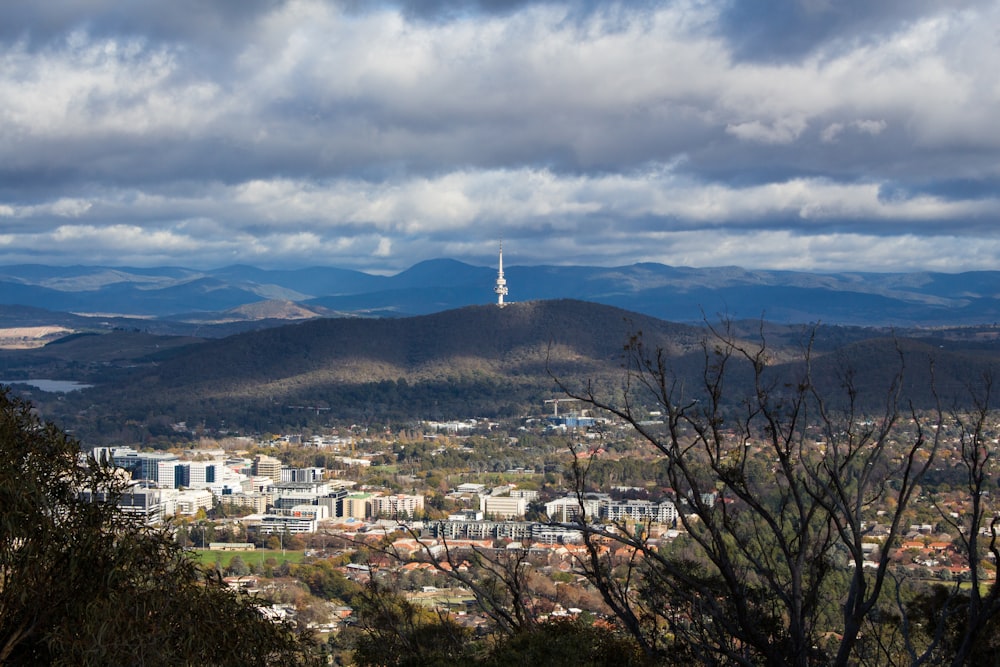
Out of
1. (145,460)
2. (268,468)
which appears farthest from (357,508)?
(145,460)

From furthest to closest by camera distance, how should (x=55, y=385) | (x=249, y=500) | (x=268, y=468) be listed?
(x=55, y=385) → (x=268, y=468) → (x=249, y=500)

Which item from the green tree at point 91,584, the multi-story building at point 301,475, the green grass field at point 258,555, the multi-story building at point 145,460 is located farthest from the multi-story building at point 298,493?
the green tree at point 91,584

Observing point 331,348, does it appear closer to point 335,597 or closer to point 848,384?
point 335,597

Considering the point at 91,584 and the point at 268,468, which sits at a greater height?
the point at 91,584

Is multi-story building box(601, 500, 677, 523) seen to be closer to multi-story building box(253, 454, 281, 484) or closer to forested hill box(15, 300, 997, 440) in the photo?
multi-story building box(253, 454, 281, 484)

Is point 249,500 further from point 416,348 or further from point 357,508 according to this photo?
point 416,348

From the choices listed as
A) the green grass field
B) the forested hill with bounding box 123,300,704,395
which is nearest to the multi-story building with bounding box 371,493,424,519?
→ the green grass field
